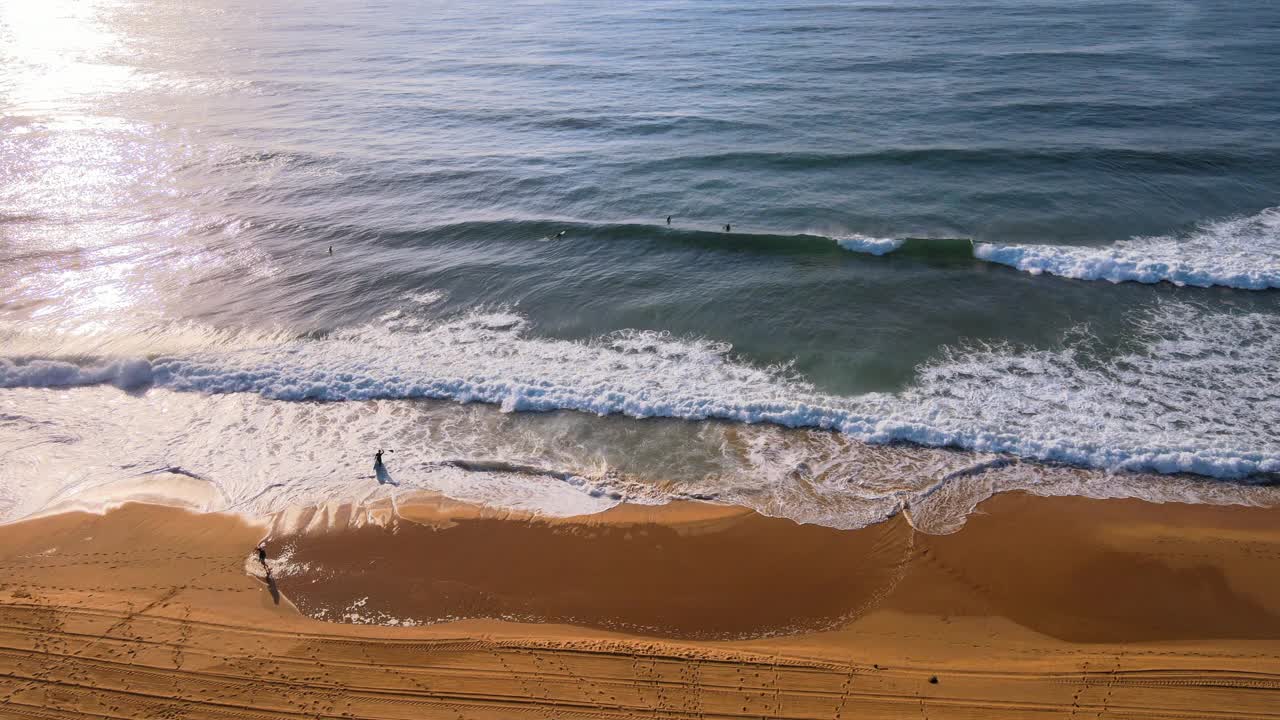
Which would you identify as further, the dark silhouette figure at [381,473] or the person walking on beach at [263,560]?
the dark silhouette figure at [381,473]

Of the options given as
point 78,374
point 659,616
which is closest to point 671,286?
point 659,616

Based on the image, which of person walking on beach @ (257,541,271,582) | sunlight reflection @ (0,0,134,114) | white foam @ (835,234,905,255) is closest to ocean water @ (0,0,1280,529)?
white foam @ (835,234,905,255)

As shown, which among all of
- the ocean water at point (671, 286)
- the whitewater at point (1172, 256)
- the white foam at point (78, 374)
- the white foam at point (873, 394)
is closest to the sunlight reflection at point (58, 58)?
the ocean water at point (671, 286)

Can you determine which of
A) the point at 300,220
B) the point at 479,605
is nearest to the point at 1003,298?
the point at 479,605

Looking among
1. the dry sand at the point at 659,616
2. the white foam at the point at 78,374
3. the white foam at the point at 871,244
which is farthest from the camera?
the white foam at the point at 871,244

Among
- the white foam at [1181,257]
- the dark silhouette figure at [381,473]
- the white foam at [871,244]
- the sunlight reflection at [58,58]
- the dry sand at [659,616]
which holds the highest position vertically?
the sunlight reflection at [58,58]

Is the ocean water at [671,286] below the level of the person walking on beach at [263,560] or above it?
above

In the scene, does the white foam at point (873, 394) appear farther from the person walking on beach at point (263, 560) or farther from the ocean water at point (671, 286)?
the person walking on beach at point (263, 560)

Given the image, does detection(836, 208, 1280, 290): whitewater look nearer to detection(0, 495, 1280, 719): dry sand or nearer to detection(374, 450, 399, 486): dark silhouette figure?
detection(0, 495, 1280, 719): dry sand
